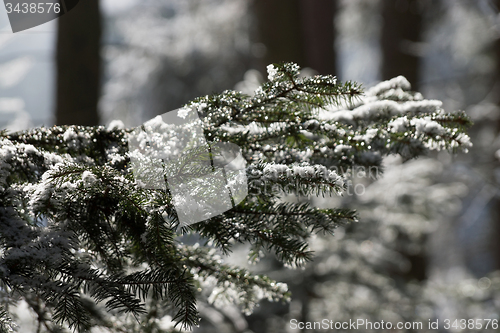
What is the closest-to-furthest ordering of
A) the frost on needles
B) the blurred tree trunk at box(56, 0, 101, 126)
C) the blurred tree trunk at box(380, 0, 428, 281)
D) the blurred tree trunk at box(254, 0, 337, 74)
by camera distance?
the frost on needles < the blurred tree trunk at box(56, 0, 101, 126) < the blurred tree trunk at box(254, 0, 337, 74) < the blurred tree trunk at box(380, 0, 428, 281)

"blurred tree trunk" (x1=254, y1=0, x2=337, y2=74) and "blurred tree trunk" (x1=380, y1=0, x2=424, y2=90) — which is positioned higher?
"blurred tree trunk" (x1=380, y1=0, x2=424, y2=90)

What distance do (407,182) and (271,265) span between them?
1.49 m

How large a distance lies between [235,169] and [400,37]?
4765 mm

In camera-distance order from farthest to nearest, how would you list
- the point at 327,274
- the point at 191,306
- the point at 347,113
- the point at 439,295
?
the point at 439,295
the point at 327,274
the point at 347,113
the point at 191,306

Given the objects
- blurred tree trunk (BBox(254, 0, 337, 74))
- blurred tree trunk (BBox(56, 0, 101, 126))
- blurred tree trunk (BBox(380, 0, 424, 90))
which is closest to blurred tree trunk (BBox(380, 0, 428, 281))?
blurred tree trunk (BBox(380, 0, 424, 90))

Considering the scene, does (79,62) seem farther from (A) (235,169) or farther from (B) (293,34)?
(A) (235,169)

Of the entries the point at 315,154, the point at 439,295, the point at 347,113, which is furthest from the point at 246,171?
the point at 439,295

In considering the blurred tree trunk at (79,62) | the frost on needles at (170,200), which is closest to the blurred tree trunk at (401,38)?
the blurred tree trunk at (79,62)

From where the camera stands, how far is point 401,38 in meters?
4.71

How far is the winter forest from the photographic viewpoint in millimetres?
704

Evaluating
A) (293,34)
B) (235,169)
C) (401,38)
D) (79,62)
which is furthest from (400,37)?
(235,169)

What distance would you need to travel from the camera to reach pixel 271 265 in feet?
10.9

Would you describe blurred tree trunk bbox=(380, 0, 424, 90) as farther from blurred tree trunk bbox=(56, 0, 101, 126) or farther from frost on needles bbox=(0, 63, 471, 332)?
frost on needles bbox=(0, 63, 471, 332)

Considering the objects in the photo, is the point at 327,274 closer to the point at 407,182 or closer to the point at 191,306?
the point at 407,182
